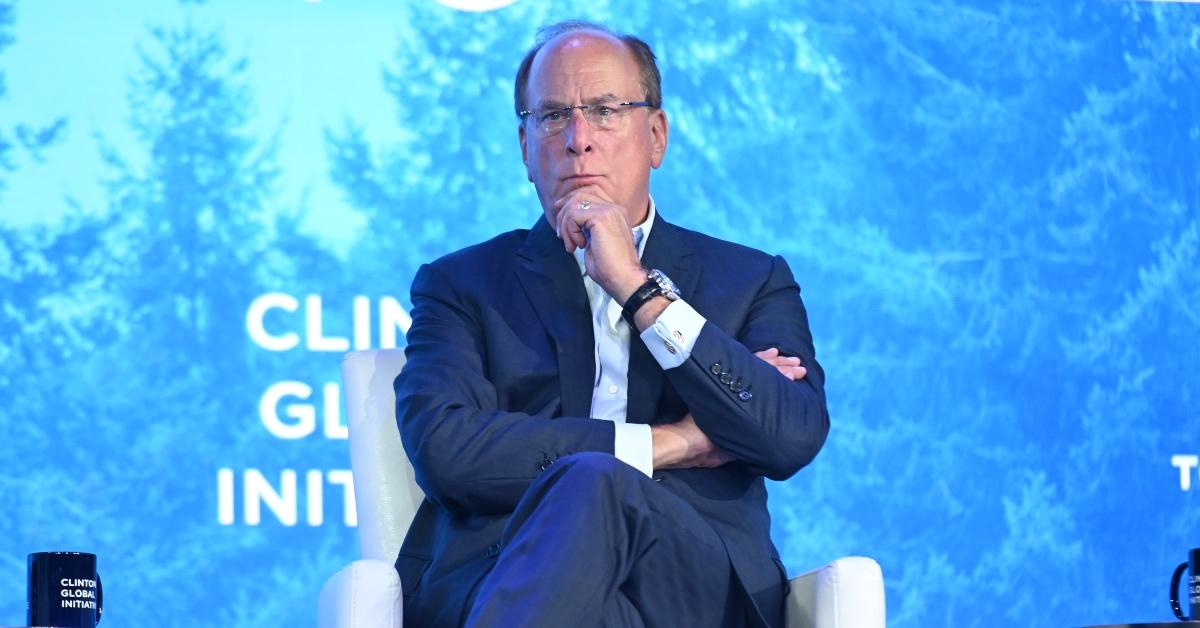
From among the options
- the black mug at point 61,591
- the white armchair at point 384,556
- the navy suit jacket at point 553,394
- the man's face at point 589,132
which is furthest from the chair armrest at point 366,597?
the man's face at point 589,132

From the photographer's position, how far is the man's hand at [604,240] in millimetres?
2574

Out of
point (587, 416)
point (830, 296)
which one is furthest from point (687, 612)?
point (830, 296)

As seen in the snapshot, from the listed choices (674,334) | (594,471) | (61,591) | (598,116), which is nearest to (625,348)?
(674,334)

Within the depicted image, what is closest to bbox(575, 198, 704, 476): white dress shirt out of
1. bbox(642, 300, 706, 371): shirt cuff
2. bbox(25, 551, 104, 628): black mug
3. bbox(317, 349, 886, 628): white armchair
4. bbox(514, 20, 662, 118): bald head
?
bbox(642, 300, 706, 371): shirt cuff

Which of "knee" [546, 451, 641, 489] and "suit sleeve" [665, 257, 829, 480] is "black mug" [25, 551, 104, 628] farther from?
"suit sleeve" [665, 257, 829, 480]

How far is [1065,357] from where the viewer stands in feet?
13.1

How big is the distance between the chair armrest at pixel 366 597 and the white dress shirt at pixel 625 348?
402 millimetres

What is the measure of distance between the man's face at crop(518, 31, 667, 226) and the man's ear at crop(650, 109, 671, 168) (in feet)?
0.15

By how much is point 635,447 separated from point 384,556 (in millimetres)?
506

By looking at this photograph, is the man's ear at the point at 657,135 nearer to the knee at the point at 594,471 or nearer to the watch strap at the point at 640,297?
the watch strap at the point at 640,297

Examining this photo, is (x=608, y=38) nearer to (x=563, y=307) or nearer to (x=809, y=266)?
(x=563, y=307)

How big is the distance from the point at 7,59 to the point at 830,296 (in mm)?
1979

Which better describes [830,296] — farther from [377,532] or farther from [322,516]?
[377,532]

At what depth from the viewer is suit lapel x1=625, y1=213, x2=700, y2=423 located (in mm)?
2627
